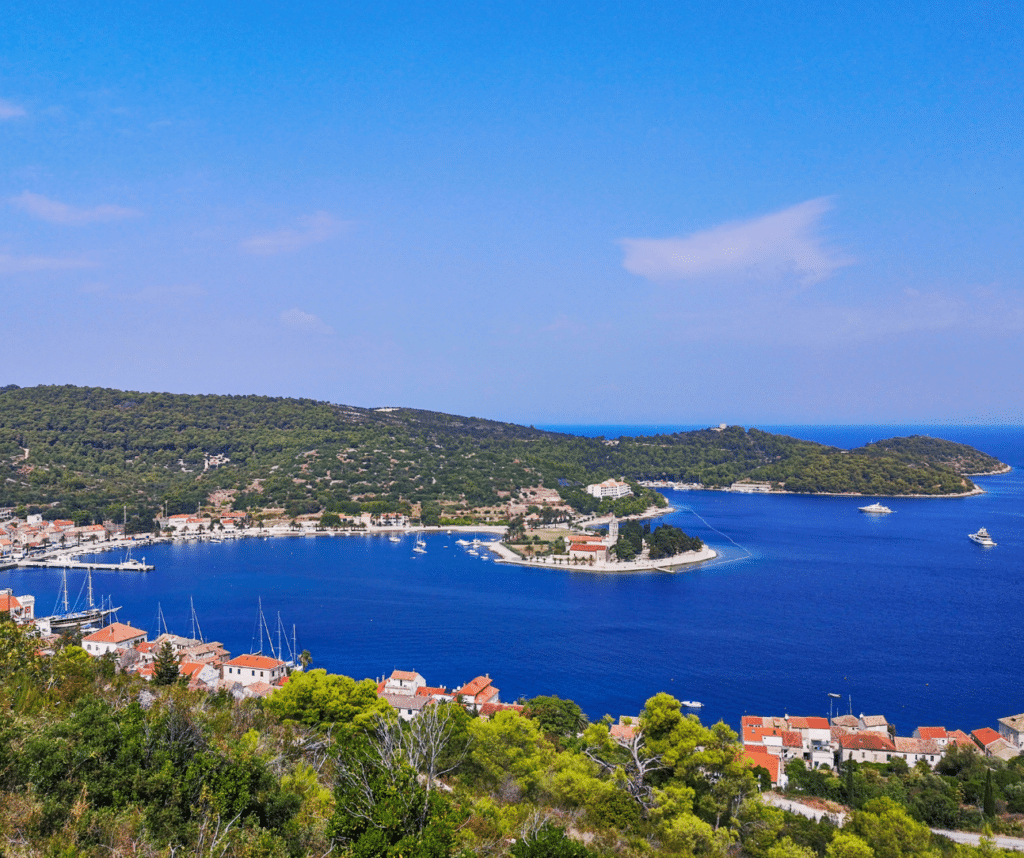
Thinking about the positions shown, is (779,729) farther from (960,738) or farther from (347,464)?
(347,464)

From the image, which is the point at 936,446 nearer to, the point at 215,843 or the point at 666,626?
the point at 666,626

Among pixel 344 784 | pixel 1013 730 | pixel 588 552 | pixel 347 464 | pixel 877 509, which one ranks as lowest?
pixel 588 552

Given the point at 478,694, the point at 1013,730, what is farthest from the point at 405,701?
the point at 1013,730

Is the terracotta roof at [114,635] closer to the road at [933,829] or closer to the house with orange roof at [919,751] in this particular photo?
the road at [933,829]

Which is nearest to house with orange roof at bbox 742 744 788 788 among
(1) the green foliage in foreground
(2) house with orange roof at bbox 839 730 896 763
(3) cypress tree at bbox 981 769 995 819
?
(2) house with orange roof at bbox 839 730 896 763

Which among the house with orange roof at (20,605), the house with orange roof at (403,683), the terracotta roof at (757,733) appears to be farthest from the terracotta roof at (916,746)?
the house with orange roof at (20,605)
